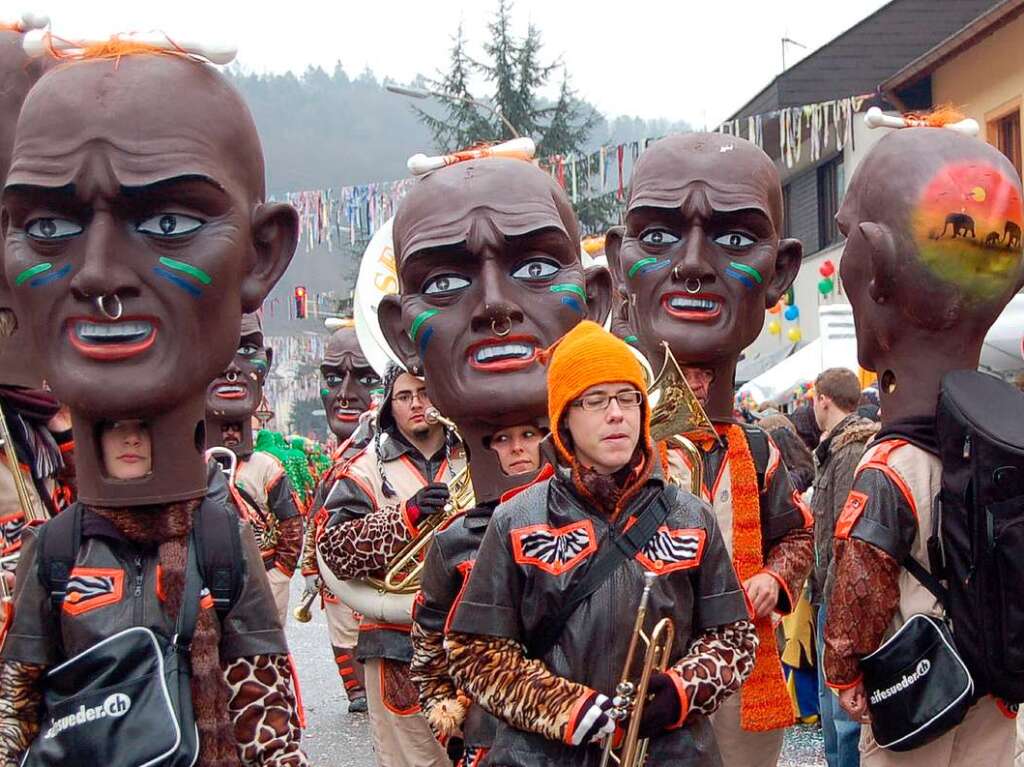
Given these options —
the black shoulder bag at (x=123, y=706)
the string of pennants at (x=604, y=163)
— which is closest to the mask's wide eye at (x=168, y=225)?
the black shoulder bag at (x=123, y=706)

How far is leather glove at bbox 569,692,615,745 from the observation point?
3.29m

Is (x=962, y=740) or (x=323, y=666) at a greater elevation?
(x=962, y=740)

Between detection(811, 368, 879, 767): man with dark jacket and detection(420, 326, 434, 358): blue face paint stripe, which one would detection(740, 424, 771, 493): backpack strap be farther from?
detection(420, 326, 434, 358): blue face paint stripe

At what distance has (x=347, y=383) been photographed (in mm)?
10320

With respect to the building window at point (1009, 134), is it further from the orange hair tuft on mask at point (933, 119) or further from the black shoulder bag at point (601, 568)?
the black shoulder bag at point (601, 568)

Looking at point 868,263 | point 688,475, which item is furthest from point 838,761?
point 868,263

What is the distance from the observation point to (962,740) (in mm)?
4371

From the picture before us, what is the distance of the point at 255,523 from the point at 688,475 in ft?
12.3

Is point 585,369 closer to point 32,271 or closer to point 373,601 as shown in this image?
point 32,271

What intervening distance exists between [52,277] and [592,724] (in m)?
1.85

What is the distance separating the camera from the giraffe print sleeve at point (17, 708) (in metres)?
3.41

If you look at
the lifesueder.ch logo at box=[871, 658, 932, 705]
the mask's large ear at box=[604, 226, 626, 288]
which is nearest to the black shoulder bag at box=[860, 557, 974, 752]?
the lifesueder.ch logo at box=[871, 658, 932, 705]

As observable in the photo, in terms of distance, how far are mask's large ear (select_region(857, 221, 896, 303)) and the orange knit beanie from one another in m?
1.44

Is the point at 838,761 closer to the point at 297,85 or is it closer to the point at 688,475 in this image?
the point at 688,475
